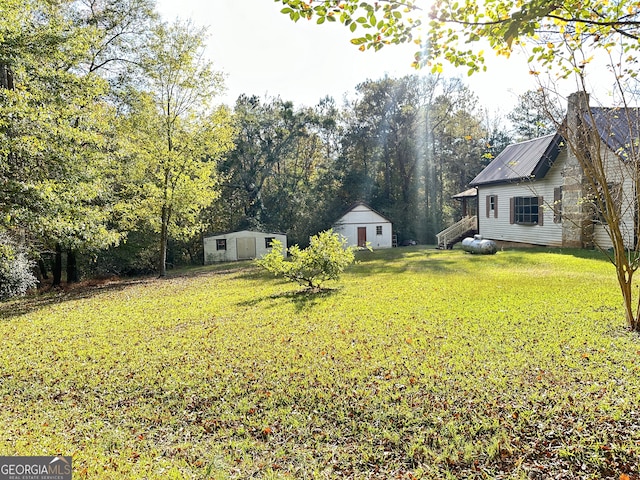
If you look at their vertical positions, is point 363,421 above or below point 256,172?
below

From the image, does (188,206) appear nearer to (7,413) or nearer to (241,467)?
(7,413)

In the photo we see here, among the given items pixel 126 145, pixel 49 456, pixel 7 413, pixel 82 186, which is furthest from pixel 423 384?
pixel 126 145

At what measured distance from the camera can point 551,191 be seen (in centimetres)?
1898

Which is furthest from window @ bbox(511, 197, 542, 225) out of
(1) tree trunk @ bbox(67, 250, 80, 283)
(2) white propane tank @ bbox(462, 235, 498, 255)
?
(1) tree trunk @ bbox(67, 250, 80, 283)

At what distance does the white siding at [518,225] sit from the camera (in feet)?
61.6

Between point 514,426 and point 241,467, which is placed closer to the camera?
point 241,467

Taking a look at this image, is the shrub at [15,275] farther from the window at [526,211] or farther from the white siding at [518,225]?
the window at [526,211]

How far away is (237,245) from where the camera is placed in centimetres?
2802

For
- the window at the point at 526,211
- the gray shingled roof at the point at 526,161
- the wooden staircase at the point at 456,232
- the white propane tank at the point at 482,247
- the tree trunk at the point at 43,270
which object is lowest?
the tree trunk at the point at 43,270

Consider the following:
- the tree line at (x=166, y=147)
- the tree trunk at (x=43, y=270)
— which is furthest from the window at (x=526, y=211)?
the tree trunk at (x=43, y=270)

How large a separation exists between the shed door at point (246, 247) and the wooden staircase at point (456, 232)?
1262 centimetres

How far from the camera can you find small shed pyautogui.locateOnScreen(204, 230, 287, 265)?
27.7 m

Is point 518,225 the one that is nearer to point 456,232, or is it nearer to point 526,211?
point 526,211

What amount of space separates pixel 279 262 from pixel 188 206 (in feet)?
27.9
